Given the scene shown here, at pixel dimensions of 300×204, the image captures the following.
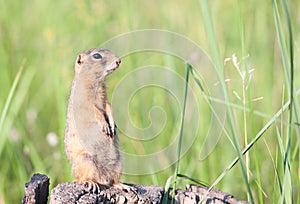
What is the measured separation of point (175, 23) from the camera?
614 cm

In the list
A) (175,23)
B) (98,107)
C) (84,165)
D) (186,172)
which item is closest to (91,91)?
(98,107)

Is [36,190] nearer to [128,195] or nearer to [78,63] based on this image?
[128,195]

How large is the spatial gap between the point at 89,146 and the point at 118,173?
0.18 meters

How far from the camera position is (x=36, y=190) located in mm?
2816

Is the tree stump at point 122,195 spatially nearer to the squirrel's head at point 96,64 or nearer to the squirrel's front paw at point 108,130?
the squirrel's front paw at point 108,130

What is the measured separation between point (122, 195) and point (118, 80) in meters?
2.14

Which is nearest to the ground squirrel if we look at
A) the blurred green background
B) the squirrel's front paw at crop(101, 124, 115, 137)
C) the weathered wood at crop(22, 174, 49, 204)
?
the squirrel's front paw at crop(101, 124, 115, 137)

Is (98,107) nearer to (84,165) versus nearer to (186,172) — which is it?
(84,165)

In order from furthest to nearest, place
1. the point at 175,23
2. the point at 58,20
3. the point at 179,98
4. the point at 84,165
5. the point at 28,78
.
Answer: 1. the point at 175,23
2. the point at 58,20
3. the point at 28,78
4. the point at 179,98
5. the point at 84,165

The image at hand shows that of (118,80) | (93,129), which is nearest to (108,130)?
(93,129)

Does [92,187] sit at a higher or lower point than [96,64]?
lower

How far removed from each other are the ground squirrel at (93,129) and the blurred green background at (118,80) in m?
1.02

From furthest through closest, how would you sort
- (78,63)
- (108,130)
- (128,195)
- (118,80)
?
(118,80), (78,63), (108,130), (128,195)

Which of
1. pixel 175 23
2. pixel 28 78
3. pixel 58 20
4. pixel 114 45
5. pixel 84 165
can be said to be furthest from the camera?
pixel 175 23
